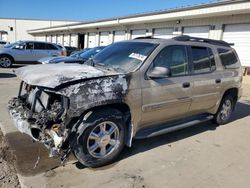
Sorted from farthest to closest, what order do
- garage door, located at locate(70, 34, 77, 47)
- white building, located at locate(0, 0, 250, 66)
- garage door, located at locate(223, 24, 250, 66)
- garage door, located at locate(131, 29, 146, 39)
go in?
garage door, located at locate(70, 34, 77, 47), garage door, located at locate(131, 29, 146, 39), garage door, located at locate(223, 24, 250, 66), white building, located at locate(0, 0, 250, 66)

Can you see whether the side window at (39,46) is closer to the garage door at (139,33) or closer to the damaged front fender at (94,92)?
the garage door at (139,33)

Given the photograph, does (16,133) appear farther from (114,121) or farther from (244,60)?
(244,60)

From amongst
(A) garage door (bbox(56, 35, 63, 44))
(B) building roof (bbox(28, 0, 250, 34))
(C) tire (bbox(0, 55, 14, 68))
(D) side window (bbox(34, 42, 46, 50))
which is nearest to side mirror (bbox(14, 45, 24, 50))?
(C) tire (bbox(0, 55, 14, 68))

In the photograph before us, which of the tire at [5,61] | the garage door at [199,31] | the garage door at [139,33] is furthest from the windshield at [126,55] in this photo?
the garage door at [139,33]

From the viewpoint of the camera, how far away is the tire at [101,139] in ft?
11.7

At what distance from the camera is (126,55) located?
442cm

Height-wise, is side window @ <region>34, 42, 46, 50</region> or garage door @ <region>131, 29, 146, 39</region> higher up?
garage door @ <region>131, 29, 146, 39</region>

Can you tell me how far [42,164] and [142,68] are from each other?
6.81 feet

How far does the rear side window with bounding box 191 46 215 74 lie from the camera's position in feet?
16.2

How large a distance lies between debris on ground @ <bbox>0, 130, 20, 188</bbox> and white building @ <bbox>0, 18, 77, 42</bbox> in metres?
58.4

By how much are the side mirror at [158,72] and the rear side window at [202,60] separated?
1115 mm

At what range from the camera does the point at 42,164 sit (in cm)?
379

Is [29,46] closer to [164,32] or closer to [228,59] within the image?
[164,32]

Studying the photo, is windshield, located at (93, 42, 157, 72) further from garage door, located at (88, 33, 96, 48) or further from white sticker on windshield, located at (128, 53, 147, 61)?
garage door, located at (88, 33, 96, 48)
